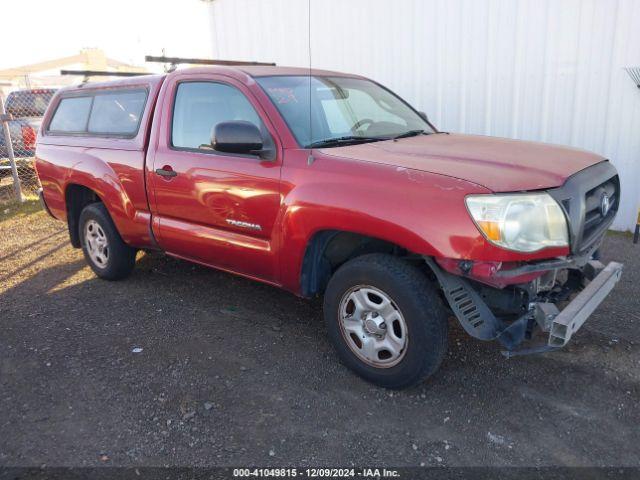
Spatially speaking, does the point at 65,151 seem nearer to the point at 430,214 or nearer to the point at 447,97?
the point at 430,214

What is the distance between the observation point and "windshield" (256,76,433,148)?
3.52 metres

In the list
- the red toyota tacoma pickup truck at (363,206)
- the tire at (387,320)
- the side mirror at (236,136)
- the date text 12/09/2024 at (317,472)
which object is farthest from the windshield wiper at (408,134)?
the date text 12/09/2024 at (317,472)

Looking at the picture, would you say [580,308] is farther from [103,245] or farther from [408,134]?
[103,245]

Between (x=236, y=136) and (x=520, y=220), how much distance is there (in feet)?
5.61

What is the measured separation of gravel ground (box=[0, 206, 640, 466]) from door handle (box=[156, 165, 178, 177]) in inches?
45.1

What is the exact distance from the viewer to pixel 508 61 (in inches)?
254

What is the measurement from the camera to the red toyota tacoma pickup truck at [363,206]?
2680 millimetres

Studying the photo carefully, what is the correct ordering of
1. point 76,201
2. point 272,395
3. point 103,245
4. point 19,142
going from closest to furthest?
point 272,395, point 103,245, point 76,201, point 19,142

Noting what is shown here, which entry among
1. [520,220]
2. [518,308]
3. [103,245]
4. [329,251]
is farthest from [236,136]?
[103,245]

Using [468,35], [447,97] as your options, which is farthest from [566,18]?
[447,97]

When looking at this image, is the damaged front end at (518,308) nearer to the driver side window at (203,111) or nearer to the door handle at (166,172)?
the driver side window at (203,111)

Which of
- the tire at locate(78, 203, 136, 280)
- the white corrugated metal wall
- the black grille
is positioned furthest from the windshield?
the white corrugated metal wall

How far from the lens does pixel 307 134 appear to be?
346cm

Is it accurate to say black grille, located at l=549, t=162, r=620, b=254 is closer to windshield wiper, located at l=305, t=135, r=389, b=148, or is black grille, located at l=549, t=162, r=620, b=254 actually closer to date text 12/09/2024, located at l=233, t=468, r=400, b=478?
windshield wiper, located at l=305, t=135, r=389, b=148
